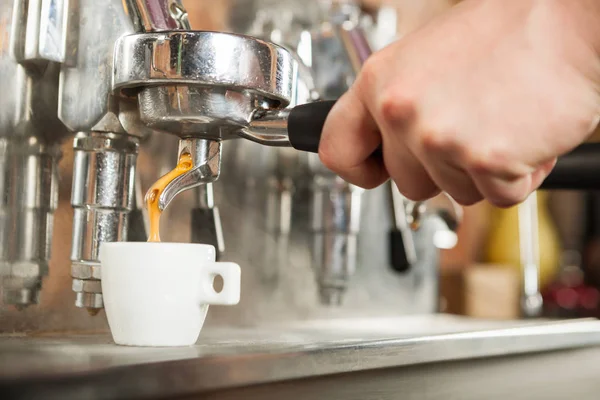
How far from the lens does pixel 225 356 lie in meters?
0.43

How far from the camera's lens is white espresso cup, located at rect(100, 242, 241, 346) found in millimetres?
509

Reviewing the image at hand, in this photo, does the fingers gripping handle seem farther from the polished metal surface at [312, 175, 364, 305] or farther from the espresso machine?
the polished metal surface at [312, 175, 364, 305]

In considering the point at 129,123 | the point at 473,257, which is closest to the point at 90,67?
the point at 129,123

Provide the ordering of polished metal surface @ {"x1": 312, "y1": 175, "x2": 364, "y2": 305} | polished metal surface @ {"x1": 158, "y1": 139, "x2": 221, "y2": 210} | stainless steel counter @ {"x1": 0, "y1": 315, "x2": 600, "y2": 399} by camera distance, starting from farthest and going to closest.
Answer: polished metal surface @ {"x1": 312, "y1": 175, "x2": 364, "y2": 305}
polished metal surface @ {"x1": 158, "y1": 139, "x2": 221, "y2": 210}
stainless steel counter @ {"x1": 0, "y1": 315, "x2": 600, "y2": 399}

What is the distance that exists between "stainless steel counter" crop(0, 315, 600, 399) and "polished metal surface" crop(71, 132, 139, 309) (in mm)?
42

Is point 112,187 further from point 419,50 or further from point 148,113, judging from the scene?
point 419,50

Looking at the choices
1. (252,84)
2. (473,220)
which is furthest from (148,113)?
(473,220)

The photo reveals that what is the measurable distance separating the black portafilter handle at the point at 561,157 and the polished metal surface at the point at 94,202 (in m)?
0.16

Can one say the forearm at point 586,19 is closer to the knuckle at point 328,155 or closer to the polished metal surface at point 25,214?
the knuckle at point 328,155

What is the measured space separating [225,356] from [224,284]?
9 centimetres

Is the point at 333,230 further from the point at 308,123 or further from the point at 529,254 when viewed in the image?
the point at 529,254

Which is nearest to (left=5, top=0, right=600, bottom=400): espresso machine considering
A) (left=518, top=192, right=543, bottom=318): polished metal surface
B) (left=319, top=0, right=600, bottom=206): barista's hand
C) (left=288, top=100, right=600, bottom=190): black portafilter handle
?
(left=288, top=100, right=600, bottom=190): black portafilter handle

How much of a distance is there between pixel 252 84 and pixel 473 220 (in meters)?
0.98

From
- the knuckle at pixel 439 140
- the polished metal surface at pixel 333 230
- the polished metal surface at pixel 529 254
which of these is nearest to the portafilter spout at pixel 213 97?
the knuckle at pixel 439 140
